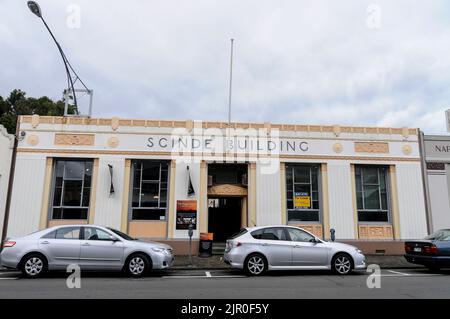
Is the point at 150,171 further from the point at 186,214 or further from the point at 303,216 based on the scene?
the point at 303,216

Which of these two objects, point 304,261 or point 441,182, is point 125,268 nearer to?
point 304,261

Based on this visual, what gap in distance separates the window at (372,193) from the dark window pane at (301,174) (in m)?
2.31

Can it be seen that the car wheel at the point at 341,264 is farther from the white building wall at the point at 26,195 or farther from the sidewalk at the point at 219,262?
the white building wall at the point at 26,195

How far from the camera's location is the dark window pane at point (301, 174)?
16484mm

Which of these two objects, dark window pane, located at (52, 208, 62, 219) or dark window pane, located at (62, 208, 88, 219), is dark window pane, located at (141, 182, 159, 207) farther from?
dark window pane, located at (52, 208, 62, 219)

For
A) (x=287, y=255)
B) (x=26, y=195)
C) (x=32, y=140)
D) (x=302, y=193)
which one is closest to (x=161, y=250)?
(x=287, y=255)

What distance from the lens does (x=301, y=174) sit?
16.6 meters

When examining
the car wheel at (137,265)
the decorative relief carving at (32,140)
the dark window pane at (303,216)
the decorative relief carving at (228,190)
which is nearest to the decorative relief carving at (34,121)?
the decorative relief carving at (32,140)

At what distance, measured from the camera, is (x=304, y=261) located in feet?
33.7

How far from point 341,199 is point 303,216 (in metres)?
1.87
